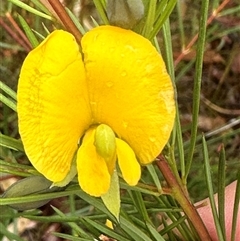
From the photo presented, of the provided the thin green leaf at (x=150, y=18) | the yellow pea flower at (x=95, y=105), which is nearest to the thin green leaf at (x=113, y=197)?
the yellow pea flower at (x=95, y=105)

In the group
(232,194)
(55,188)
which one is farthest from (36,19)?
(55,188)

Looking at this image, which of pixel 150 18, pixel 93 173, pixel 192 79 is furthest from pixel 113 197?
pixel 192 79

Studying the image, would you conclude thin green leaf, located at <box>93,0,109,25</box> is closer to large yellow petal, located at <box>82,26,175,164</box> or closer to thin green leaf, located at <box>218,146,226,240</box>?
large yellow petal, located at <box>82,26,175,164</box>

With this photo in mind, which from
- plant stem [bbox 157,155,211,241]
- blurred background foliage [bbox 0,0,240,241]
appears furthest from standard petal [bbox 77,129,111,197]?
blurred background foliage [bbox 0,0,240,241]

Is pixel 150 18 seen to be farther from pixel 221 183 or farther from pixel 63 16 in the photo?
pixel 221 183

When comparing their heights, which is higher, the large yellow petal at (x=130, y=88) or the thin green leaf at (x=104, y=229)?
the large yellow petal at (x=130, y=88)

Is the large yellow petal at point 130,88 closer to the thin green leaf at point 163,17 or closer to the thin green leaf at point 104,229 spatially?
the thin green leaf at point 163,17
